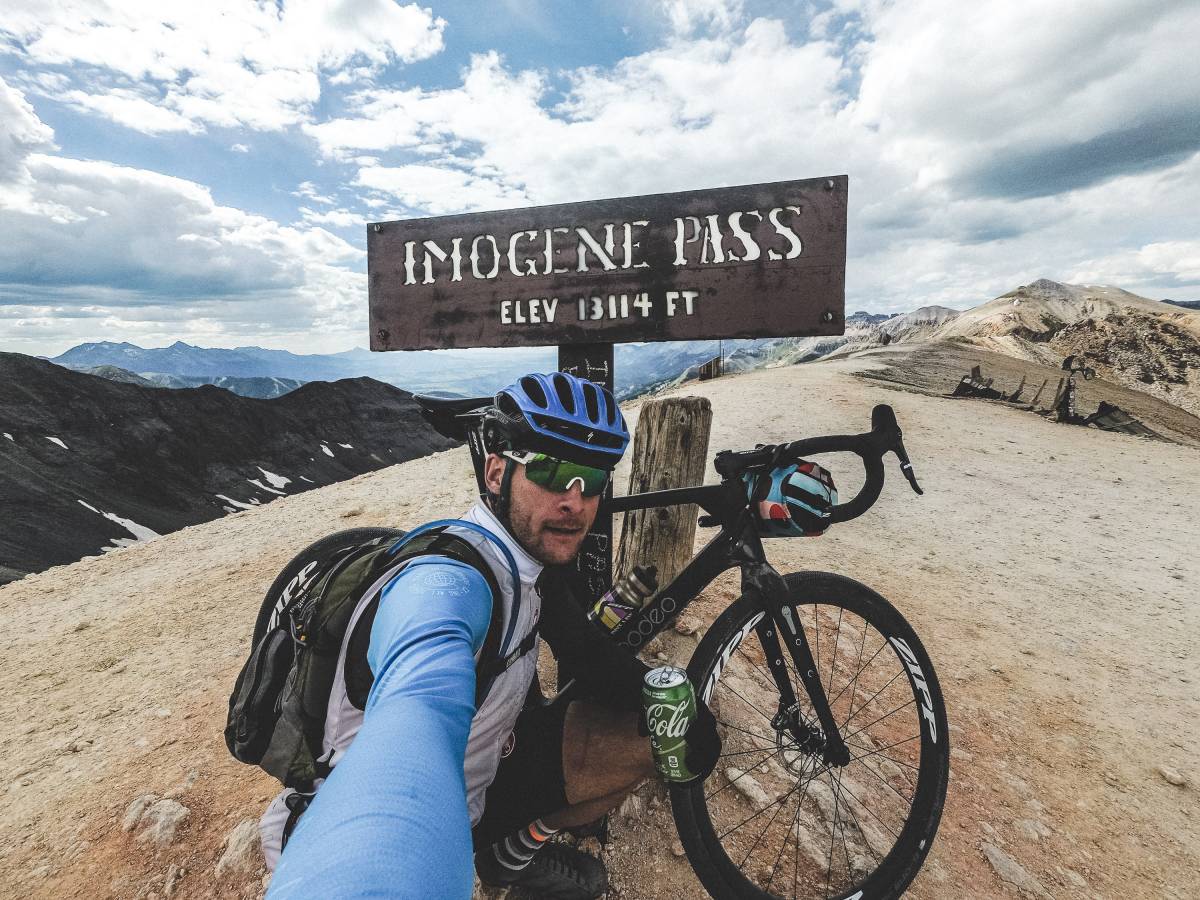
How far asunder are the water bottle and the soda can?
0.86 m

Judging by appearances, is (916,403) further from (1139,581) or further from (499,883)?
(499,883)

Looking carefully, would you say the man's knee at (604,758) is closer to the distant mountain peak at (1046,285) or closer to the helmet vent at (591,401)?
the helmet vent at (591,401)

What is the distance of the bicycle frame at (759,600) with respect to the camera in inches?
91.4

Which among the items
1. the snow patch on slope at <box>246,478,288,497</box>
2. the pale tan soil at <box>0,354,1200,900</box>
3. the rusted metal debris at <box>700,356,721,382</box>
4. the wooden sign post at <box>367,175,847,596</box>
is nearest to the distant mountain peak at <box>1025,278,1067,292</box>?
the rusted metal debris at <box>700,356,721,382</box>

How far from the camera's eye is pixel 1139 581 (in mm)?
5992

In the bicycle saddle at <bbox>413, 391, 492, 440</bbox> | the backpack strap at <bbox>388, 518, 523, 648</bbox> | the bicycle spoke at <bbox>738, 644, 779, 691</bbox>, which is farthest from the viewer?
the bicycle spoke at <bbox>738, 644, 779, 691</bbox>

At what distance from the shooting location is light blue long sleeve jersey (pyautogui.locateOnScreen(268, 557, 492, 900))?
0.76 meters

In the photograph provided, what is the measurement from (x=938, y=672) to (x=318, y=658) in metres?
4.32

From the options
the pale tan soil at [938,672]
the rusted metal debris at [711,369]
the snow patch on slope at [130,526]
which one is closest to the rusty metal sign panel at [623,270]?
the pale tan soil at [938,672]

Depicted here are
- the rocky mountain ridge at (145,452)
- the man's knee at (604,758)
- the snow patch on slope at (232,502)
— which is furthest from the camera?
the snow patch on slope at (232,502)

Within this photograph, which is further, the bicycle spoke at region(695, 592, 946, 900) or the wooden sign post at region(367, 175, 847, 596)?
the wooden sign post at region(367, 175, 847, 596)

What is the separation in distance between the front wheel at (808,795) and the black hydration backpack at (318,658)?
3.94 feet

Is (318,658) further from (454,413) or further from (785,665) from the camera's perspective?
(785,665)

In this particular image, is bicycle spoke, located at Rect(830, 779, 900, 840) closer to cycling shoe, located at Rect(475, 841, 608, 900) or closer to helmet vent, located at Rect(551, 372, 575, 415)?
cycling shoe, located at Rect(475, 841, 608, 900)
